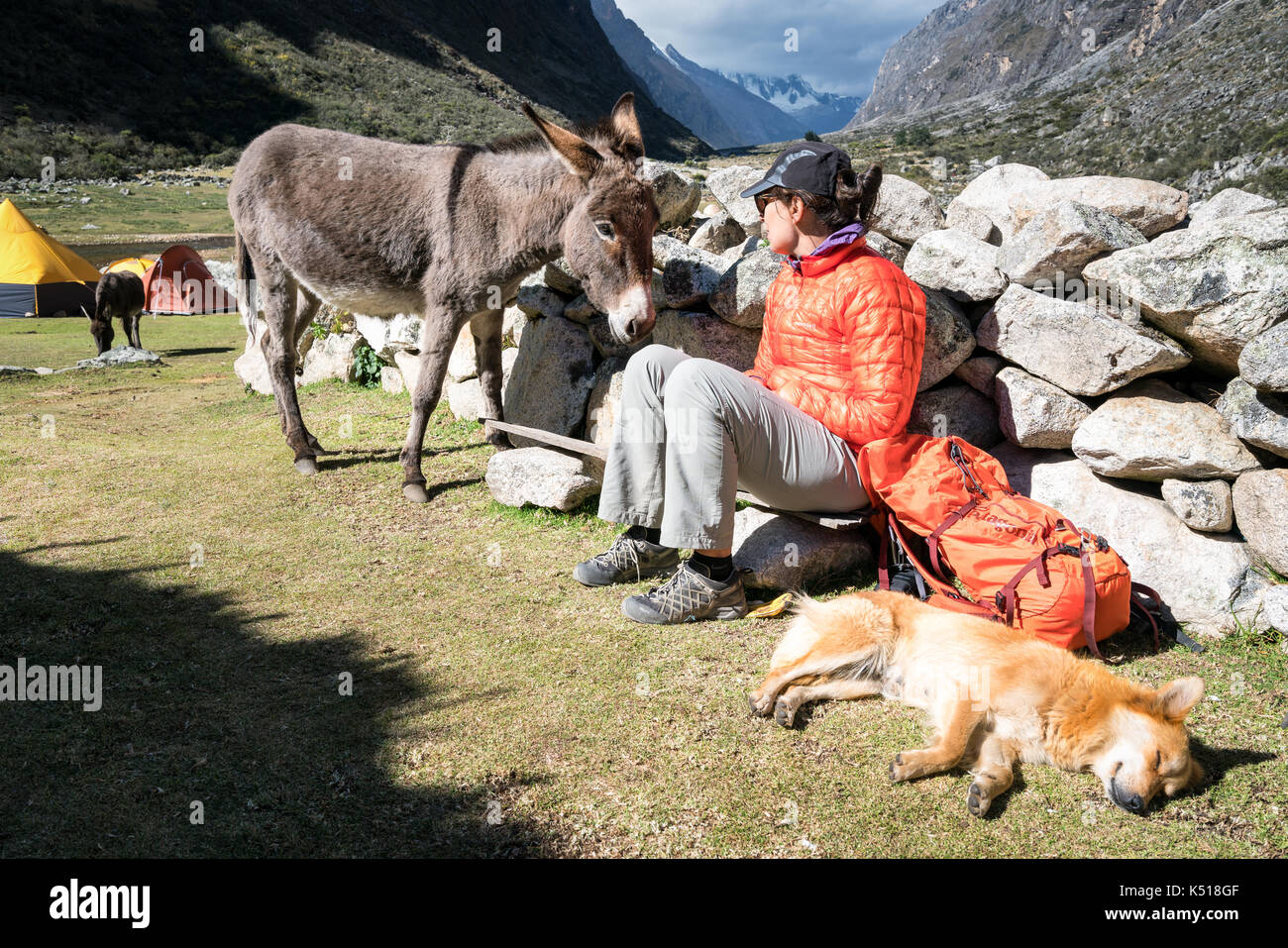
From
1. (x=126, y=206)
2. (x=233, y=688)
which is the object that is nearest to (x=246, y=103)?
(x=126, y=206)

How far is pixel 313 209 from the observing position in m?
6.11

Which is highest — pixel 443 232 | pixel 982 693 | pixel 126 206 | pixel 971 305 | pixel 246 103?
pixel 246 103

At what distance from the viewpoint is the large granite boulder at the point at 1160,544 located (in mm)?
3850

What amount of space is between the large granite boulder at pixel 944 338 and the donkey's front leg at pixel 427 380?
3312 mm

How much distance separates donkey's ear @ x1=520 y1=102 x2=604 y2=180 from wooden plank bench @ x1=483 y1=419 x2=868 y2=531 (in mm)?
1829

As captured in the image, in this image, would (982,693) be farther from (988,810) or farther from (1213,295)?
(1213,295)

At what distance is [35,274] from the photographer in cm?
1706

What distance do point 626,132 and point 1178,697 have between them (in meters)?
4.65

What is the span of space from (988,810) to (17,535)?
604 centimetres

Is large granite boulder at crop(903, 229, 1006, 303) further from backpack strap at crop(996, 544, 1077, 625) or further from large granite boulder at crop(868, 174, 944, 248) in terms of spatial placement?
backpack strap at crop(996, 544, 1077, 625)

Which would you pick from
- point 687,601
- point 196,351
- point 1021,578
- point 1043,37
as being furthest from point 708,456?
point 1043,37

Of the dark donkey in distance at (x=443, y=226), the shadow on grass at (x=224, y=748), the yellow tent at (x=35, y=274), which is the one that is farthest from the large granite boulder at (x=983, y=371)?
the yellow tent at (x=35, y=274)

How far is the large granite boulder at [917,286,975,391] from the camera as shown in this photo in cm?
470

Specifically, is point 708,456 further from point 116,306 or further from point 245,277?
point 116,306
